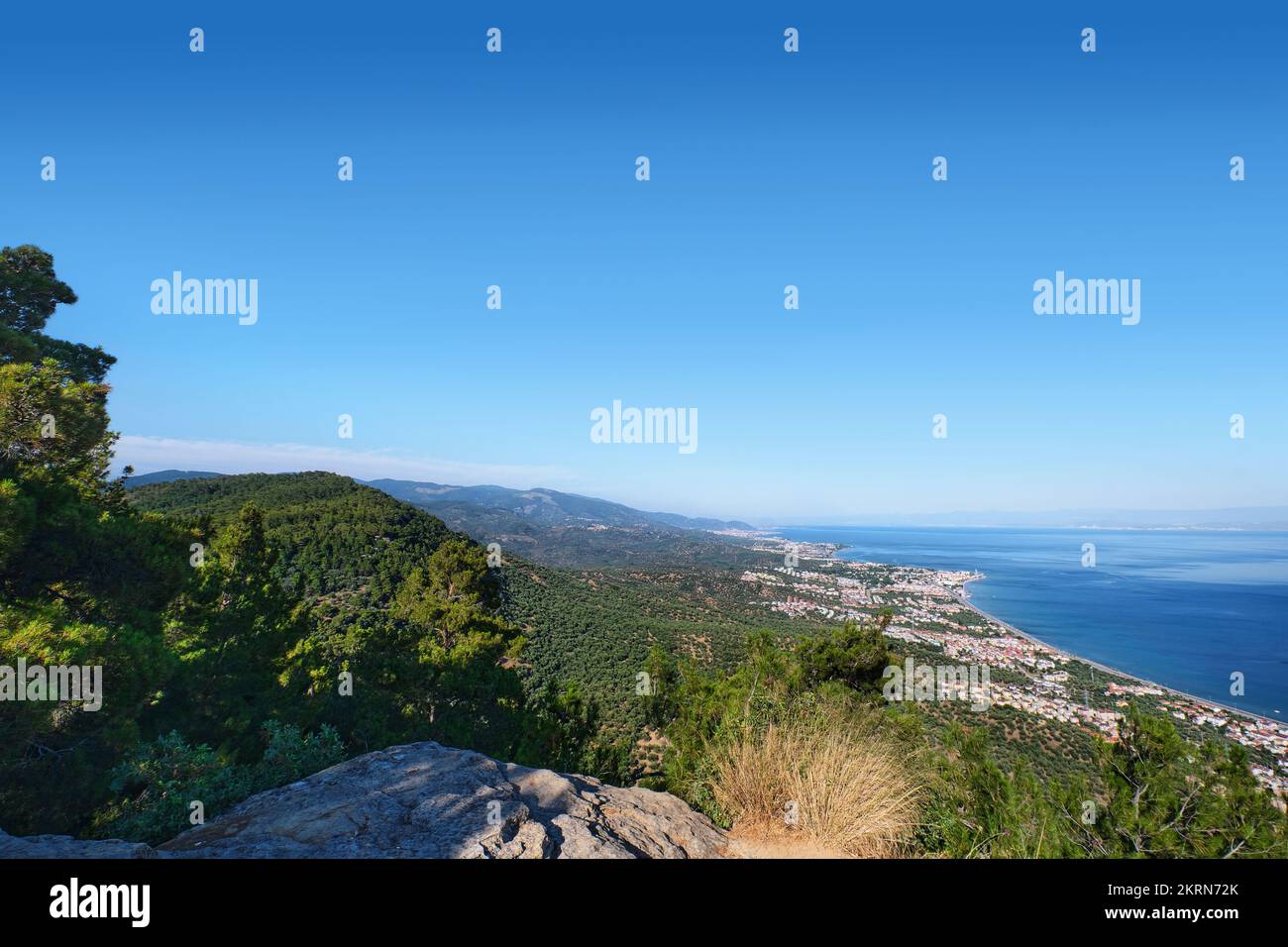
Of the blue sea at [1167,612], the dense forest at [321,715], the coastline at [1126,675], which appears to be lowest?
the blue sea at [1167,612]

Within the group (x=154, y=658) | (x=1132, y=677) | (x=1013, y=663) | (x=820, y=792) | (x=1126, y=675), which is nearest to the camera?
(x=820, y=792)

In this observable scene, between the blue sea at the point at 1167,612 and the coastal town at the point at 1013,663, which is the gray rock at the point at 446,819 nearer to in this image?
the coastal town at the point at 1013,663

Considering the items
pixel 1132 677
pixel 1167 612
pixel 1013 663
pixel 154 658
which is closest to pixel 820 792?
pixel 154 658

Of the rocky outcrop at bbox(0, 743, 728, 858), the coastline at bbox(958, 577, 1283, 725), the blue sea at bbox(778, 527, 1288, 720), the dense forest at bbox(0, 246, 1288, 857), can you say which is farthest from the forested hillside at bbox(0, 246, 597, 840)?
the blue sea at bbox(778, 527, 1288, 720)

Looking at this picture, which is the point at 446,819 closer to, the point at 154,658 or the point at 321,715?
the point at 154,658

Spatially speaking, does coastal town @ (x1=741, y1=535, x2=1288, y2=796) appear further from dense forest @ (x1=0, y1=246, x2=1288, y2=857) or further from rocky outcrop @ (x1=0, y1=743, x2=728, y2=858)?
rocky outcrop @ (x1=0, y1=743, x2=728, y2=858)

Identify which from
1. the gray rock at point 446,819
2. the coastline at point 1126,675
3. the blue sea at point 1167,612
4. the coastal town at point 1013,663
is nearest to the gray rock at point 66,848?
the gray rock at point 446,819
